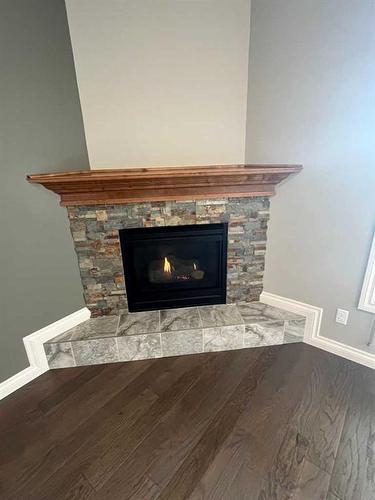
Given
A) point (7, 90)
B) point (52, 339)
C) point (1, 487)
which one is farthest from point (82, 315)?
point (7, 90)

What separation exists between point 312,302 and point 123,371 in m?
→ 1.52

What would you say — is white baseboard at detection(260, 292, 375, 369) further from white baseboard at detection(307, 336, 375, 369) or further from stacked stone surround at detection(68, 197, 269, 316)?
stacked stone surround at detection(68, 197, 269, 316)

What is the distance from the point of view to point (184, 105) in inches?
77.7

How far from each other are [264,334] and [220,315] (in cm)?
37

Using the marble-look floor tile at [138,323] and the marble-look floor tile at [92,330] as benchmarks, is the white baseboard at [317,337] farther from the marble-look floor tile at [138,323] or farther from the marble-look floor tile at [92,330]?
the marble-look floor tile at [92,330]

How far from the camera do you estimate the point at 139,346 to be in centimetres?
195

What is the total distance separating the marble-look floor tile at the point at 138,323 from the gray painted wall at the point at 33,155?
0.48 metres

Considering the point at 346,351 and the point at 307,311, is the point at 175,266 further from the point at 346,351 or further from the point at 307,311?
the point at 346,351

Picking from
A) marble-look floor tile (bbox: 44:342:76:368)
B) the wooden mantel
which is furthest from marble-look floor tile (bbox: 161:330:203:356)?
the wooden mantel

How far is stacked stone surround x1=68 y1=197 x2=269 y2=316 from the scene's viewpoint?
1.93 meters

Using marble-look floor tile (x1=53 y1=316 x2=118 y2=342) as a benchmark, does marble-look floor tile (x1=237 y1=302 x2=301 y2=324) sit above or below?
above

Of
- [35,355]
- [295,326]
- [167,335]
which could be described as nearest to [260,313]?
[295,326]

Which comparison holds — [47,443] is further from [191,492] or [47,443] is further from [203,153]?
[203,153]

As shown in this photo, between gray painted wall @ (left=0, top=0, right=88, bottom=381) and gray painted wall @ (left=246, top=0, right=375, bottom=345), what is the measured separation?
4.43 ft
